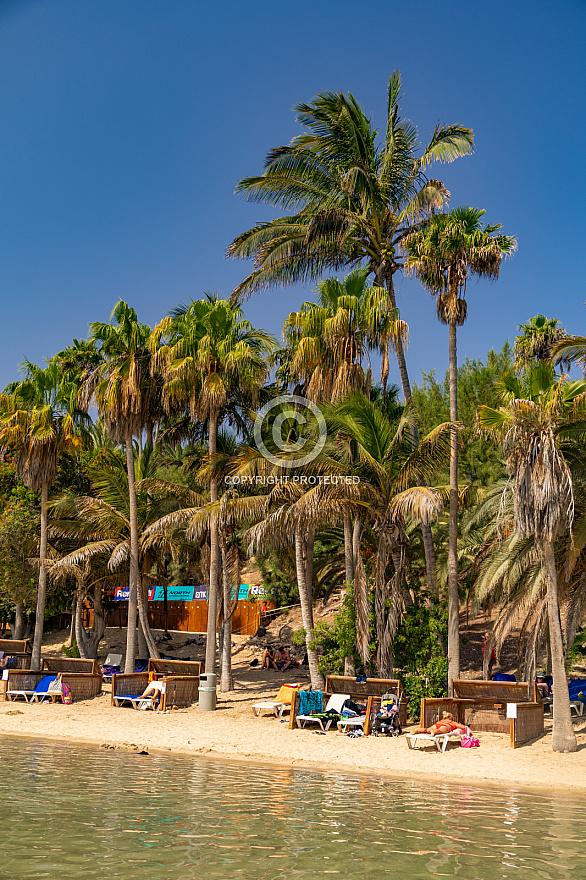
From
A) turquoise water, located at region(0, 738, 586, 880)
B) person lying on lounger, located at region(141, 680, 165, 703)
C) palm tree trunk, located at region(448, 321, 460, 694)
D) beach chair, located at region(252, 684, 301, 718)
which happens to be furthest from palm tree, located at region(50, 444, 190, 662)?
turquoise water, located at region(0, 738, 586, 880)

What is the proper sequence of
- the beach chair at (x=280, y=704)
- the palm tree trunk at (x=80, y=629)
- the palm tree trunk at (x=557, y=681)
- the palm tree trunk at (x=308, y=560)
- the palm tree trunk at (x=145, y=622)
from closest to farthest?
the palm tree trunk at (x=557, y=681), the beach chair at (x=280, y=704), the palm tree trunk at (x=308, y=560), the palm tree trunk at (x=145, y=622), the palm tree trunk at (x=80, y=629)

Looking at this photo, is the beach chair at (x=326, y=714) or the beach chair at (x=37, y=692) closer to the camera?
the beach chair at (x=326, y=714)

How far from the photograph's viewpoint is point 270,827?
8195 millimetres

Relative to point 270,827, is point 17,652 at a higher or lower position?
lower

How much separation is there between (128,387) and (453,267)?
11.3 metres

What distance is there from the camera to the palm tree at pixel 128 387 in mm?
23906

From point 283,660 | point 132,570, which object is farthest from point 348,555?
point 283,660

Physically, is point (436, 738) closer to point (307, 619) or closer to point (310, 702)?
point (310, 702)

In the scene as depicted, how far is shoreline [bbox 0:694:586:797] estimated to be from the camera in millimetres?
12203

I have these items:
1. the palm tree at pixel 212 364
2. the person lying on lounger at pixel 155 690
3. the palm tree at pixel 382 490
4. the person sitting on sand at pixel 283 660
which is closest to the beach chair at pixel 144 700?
the person lying on lounger at pixel 155 690

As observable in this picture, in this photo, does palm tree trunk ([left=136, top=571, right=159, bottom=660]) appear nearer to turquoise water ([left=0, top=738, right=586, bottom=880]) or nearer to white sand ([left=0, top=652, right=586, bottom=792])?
white sand ([left=0, top=652, right=586, bottom=792])

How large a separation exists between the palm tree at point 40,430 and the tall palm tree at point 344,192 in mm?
9193

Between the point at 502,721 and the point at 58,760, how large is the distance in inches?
357

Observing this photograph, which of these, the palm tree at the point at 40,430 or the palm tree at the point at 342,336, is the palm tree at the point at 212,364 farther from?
the palm tree at the point at 40,430
